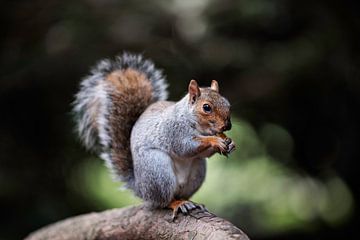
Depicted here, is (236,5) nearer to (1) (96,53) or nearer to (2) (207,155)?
(1) (96,53)

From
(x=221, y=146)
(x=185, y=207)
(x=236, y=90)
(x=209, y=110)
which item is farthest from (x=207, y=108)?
(x=236, y=90)

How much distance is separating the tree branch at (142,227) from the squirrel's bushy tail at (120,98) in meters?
0.18

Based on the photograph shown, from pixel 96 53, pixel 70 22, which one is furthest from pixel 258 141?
pixel 70 22

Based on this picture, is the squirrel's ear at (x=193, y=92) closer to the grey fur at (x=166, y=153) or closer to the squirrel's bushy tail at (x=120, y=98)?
the grey fur at (x=166, y=153)

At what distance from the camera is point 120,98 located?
101 inches

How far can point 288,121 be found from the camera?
163 inches

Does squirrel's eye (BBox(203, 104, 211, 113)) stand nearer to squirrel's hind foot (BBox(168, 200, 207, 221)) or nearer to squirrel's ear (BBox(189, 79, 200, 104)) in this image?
squirrel's ear (BBox(189, 79, 200, 104))

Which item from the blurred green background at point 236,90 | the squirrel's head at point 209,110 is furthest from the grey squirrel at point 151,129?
the blurred green background at point 236,90

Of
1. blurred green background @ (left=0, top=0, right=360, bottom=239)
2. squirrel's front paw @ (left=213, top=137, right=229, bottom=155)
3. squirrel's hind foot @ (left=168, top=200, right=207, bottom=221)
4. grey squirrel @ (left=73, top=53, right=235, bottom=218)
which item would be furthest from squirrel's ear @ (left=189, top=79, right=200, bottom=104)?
blurred green background @ (left=0, top=0, right=360, bottom=239)

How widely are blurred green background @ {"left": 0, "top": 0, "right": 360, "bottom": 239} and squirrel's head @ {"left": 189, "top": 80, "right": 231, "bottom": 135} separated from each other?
72.6 inches

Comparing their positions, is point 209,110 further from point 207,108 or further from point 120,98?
point 120,98

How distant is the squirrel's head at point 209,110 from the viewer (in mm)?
2064

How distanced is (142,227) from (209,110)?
0.58m

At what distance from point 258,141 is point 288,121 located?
0.23m
